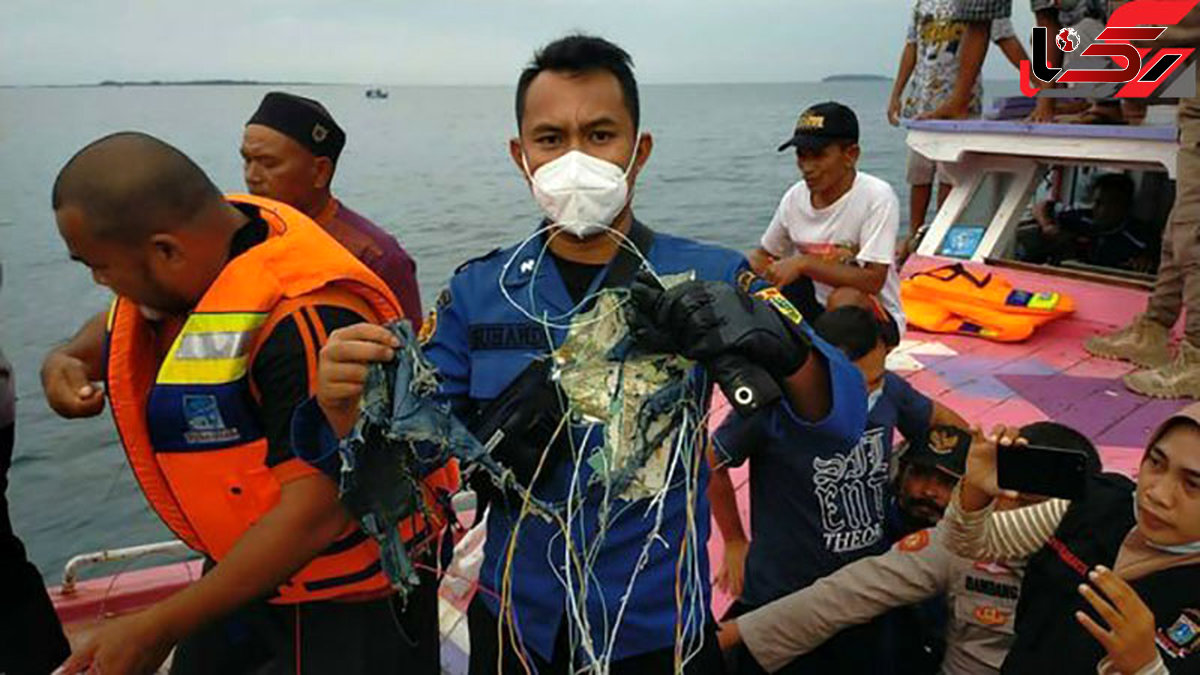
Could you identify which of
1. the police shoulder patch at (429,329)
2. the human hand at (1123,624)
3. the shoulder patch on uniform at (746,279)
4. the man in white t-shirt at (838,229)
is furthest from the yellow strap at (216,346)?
the man in white t-shirt at (838,229)

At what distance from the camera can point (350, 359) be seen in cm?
150

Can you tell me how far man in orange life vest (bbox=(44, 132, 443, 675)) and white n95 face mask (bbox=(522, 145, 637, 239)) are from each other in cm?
49

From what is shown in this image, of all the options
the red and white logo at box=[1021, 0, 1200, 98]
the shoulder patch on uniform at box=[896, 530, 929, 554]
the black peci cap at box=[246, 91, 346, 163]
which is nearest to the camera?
the shoulder patch on uniform at box=[896, 530, 929, 554]

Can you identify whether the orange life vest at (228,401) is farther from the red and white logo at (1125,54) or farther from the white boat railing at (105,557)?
the red and white logo at (1125,54)

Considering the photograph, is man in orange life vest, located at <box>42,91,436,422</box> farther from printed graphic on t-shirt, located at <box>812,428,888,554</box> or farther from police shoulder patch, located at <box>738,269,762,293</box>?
police shoulder patch, located at <box>738,269,762,293</box>

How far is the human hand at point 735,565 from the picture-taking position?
3096 mm

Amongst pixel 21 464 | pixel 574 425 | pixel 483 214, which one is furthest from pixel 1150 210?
pixel 483 214

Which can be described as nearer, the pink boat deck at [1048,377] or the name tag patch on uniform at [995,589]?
the name tag patch on uniform at [995,589]

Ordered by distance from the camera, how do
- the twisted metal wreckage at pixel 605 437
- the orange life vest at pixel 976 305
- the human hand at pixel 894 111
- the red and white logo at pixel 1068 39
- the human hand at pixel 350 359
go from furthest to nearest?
the human hand at pixel 894 111, the red and white logo at pixel 1068 39, the orange life vest at pixel 976 305, the twisted metal wreckage at pixel 605 437, the human hand at pixel 350 359

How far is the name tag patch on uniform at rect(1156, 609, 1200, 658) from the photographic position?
1903mm

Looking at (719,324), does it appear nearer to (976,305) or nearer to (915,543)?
(915,543)

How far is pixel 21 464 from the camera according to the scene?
9.59 meters

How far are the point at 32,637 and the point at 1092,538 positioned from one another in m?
2.95

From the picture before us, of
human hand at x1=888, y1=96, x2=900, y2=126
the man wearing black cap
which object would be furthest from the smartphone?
human hand at x1=888, y1=96, x2=900, y2=126
